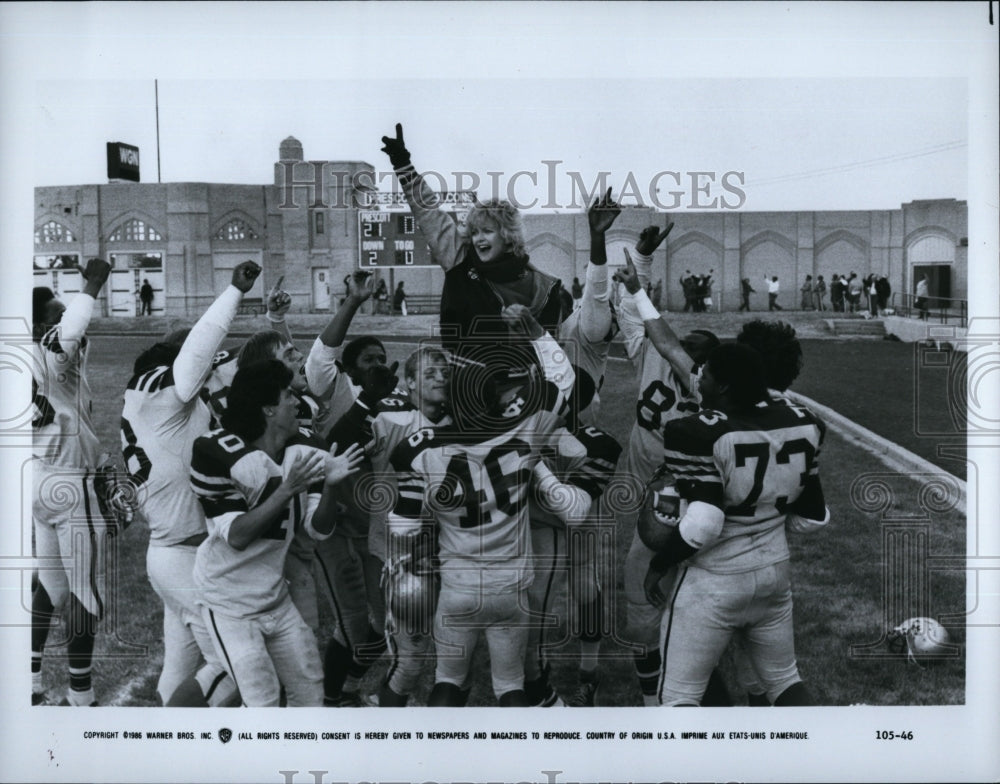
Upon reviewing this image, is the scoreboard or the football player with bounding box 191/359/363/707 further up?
the scoreboard

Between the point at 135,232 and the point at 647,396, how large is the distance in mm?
2089

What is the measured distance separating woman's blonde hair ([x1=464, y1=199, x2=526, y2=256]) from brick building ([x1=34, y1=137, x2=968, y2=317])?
0.04 metres

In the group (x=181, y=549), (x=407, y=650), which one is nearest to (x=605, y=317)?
(x=407, y=650)

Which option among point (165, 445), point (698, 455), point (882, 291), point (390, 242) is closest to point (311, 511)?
point (165, 445)

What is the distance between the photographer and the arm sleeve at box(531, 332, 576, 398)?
3443 mm

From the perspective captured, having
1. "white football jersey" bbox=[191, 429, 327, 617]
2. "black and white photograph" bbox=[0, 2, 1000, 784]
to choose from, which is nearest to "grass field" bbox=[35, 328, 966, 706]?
"black and white photograph" bbox=[0, 2, 1000, 784]

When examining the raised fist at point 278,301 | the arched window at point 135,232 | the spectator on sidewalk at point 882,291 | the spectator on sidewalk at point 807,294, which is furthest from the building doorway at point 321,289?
the spectator on sidewalk at point 882,291

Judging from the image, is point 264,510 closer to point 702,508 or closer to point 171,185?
point 702,508

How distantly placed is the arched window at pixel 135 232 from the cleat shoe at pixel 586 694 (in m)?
2.38

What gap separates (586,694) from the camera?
3.53 metres

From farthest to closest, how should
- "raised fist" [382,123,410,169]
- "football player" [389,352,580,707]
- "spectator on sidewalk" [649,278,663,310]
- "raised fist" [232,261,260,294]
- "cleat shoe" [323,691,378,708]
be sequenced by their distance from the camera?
"spectator on sidewalk" [649,278,663,310] < "raised fist" [382,123,410,169] < "cleat shoe" [323,691,378,708] < "raised fist" [232,261,260,294] < "football player" [389,352,580,707]

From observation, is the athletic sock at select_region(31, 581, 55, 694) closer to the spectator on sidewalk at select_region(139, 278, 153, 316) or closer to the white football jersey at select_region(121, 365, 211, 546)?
the white football jersey at select_region(121, 365, 211, 546)

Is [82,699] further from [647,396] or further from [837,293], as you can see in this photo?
[837,293]

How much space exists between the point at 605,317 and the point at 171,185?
179cm
